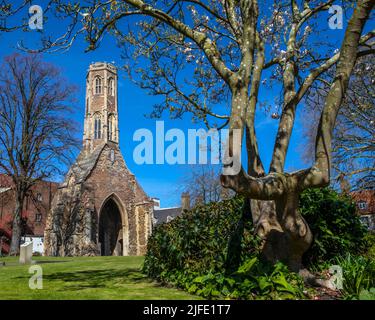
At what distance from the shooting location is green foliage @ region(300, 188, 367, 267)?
7.93 metres

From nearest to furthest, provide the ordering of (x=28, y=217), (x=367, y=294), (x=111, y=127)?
1. (x=367, y=294)
2. (x=111, y=127)
3. (x=28, y=217)

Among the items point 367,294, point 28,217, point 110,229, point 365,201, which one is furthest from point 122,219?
point 367,294

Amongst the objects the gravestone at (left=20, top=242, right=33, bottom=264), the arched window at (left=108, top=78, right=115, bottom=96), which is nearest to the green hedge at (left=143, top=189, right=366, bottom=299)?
the gravestone at (left=20, top=242, right=33, bottom=264)

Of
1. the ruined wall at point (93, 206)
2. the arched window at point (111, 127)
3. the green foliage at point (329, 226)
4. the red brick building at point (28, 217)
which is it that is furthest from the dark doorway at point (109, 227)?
the green foliage at point (329, 226)

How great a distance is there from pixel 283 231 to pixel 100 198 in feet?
106

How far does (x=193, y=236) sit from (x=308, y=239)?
7.90 feet

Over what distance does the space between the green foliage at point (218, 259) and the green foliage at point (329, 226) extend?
4.44 feet

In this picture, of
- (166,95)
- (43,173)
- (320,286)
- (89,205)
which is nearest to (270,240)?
(320,286)

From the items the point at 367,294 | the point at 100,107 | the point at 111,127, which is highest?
the point at 100,107

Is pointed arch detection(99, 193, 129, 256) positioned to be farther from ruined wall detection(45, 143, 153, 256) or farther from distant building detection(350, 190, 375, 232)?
distant building detection(350, 190, 375, 232)

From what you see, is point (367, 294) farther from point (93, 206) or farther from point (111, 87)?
point (111, 87)

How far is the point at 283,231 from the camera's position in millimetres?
6793

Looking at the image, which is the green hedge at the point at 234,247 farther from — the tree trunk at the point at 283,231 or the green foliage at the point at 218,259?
the tree trunk at the point at 283,231

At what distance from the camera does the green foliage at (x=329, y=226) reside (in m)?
7.93
